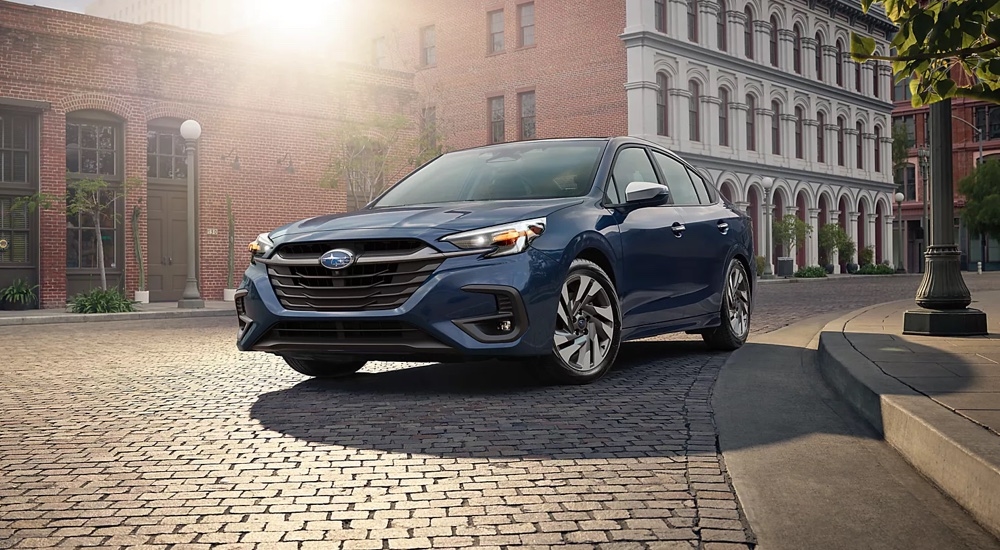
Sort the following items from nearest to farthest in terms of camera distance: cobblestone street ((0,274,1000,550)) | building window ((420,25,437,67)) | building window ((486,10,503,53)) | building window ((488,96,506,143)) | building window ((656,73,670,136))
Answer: cobblestone street ((0,274,1000,550))
building window ((656,73,670,136))
building window ((488,96,506,143))
building window ((486,10,503,53))
building window ((420,25,437,67))

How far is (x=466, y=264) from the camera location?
5.90m

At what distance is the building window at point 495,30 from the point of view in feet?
140

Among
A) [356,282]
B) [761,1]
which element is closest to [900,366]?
[356,282]

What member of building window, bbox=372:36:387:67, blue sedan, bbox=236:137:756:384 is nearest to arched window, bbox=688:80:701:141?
building window, bbox=372:36:387:67

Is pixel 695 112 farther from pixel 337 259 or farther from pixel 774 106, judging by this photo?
pixel 337 259

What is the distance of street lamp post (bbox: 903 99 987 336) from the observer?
8.68m

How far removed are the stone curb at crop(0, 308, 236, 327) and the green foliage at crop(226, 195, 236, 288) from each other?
5100mm

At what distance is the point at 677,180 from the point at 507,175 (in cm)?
181

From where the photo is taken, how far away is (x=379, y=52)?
48781 millimetres

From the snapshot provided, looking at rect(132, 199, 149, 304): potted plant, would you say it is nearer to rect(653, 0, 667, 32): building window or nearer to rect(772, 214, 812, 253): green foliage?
rect(653, 0, 667, 32): building window

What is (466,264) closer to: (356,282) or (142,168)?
(356,282)

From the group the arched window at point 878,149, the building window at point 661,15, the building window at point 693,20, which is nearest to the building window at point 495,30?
the building window at point 661,15

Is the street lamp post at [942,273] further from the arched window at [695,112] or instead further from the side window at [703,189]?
the arched window at [695,112]

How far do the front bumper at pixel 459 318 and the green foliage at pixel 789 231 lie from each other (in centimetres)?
3948
